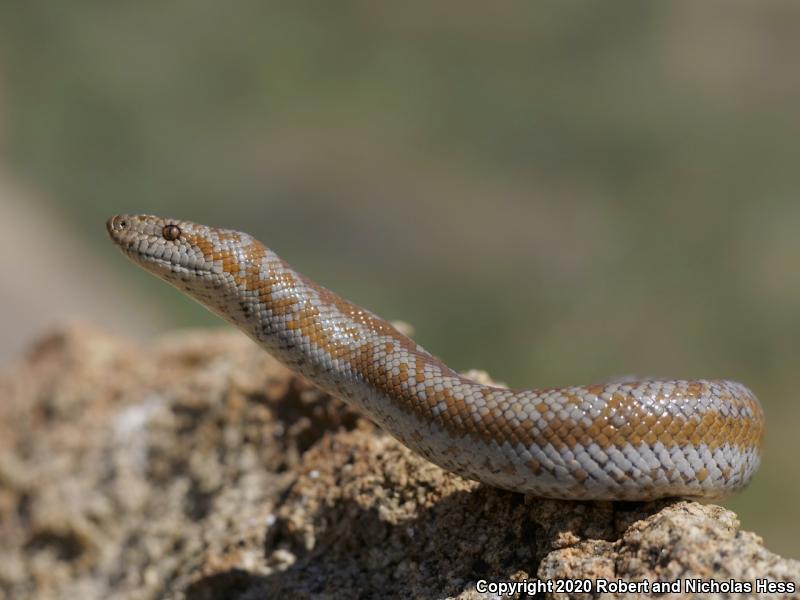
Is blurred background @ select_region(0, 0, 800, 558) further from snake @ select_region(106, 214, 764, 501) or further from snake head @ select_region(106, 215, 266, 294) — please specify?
snake head @ select_region(106, 215, 266, 294)

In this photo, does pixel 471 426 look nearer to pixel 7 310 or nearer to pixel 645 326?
pixel 645 326

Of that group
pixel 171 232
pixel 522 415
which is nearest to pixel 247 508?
pixel 171 232

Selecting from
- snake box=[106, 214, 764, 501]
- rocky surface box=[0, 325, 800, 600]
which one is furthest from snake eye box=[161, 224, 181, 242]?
rocky surface box=[0, 325, 800, 600]

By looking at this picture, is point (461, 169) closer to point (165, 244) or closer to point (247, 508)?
point (247, 508)

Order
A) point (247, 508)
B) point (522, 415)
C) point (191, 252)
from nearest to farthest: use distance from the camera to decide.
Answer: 1. point (522, 415)
2. point (191, 252)
3. point (247, 508)

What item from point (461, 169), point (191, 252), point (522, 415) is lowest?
point (522, 415)

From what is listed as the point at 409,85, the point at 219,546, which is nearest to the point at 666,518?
the point at 219,546
